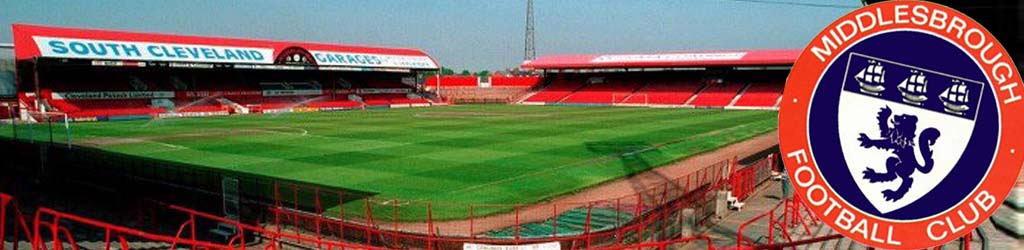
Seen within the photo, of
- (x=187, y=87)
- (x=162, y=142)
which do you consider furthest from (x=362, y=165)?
(x=187, y=87)

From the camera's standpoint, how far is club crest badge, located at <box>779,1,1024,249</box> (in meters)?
2.34

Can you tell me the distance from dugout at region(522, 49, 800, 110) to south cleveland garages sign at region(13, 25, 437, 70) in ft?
64.8

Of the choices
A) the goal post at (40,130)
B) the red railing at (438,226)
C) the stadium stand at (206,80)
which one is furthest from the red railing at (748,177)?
the stadium stand at (206,80)

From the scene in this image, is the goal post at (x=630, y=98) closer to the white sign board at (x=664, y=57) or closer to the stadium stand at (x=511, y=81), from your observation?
the white sign board at (x=664, y=57)

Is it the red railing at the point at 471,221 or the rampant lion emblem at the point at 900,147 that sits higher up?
the rampant lion emblem at the point at 900,147

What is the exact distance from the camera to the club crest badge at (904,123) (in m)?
2.34

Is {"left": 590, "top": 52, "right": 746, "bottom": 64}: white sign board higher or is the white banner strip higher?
{"left": 590, "top": 52, "right": 746, "bottom": 64}: white sign board

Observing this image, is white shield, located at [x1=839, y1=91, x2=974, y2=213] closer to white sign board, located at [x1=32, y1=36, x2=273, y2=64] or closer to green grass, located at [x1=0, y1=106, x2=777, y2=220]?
green grass, located at [x1=0, y1=106, x2=777, y2=220]

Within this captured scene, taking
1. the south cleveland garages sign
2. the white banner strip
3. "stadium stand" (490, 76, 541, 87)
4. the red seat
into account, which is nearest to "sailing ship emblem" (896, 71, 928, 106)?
the south cleveland garages sign

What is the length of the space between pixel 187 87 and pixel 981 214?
65.5 metres

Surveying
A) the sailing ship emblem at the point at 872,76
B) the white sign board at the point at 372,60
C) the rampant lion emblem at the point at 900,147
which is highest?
the white sign board at the point at 372,60

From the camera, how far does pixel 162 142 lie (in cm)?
3303

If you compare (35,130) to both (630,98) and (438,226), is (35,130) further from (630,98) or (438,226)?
(630,98)

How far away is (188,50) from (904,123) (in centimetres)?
6230
